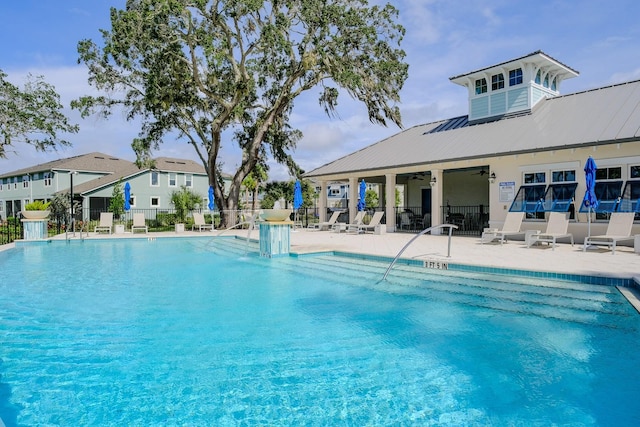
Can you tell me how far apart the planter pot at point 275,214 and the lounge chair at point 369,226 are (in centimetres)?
745

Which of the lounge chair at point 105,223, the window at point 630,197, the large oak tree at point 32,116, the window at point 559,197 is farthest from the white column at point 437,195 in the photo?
the large oak tree at point 32,116

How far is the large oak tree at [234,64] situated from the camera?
19906 millimetres

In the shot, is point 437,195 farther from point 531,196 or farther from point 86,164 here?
point 86,164

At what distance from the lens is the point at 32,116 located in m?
28.8

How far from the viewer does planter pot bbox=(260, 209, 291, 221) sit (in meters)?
11.4

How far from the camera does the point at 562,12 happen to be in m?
14.8

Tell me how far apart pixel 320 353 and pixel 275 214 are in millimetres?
7259

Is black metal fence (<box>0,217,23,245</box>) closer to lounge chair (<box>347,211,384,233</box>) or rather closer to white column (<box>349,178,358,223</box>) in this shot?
lounge chair (<box>347,211,384,233</box>)

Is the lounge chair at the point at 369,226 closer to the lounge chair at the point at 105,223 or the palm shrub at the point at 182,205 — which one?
the lounge chair at the point at 105,223

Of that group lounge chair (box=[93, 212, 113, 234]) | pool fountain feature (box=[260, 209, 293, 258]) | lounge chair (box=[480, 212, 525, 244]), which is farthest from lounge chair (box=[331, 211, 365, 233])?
lounge chair (box=[93, 212, 113, 234])

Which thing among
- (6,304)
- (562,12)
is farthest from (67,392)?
(562,12)

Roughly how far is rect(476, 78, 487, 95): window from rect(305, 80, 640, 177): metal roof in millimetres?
1721

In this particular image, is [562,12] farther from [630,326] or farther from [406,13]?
[630,326]

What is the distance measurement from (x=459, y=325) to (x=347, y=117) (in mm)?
20001
